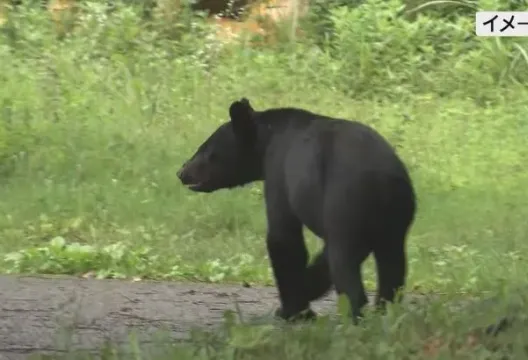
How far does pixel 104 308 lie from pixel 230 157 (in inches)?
42.4

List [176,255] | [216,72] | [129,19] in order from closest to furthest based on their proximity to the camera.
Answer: [176,255] → [216,72] → [129,19]

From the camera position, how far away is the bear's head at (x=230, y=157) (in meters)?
5.30

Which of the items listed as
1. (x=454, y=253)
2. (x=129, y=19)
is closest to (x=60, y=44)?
(x=129, y=19)

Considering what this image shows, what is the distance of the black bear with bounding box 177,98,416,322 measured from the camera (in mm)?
4480

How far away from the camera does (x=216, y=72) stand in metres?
11.5

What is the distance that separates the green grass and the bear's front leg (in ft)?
3.32

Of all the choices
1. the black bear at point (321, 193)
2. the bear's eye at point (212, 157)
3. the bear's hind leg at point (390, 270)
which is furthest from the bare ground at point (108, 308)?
the bear's eye at point (212, 157)

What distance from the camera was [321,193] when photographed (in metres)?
4.61

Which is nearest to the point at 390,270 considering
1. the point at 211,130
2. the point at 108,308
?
the point at 108,308

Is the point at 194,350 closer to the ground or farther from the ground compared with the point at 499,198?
farther from the ground

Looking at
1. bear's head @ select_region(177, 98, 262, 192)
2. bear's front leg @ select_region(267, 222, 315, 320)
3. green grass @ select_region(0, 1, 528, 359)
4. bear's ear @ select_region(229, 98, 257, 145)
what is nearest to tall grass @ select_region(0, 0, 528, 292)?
green grass @ select_region(0, 1, 528, 359)

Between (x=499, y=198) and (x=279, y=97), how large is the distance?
126 inches

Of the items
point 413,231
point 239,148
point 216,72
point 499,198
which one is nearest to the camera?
point 239,148

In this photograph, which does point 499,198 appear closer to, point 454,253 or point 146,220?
point 454,253
